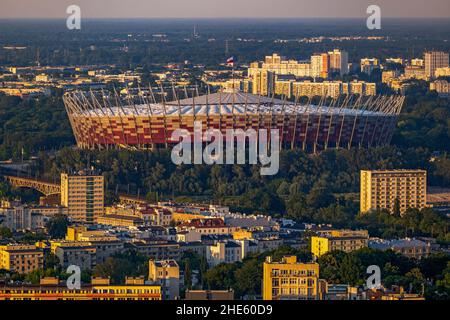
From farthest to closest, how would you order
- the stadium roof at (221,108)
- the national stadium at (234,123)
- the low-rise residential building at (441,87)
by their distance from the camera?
the low-rise residential building at (441,87) < the stadium roof at (221,108) < the national stadium at (234,123)

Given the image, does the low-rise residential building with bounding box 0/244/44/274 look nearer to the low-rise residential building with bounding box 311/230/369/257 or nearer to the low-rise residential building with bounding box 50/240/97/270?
the low-rise residential building with bounding box 50/240/97/270

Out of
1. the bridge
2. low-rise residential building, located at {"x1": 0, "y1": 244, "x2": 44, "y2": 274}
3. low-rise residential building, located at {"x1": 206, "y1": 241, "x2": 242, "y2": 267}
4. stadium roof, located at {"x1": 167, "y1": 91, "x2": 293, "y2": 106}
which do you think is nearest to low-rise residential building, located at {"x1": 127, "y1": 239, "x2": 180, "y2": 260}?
→ low-rise residential building, located at {"x1": 206, "y1": 241, "x2": 242, "y2": 267}

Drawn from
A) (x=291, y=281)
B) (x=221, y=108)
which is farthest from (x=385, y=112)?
(x=291, y=281)

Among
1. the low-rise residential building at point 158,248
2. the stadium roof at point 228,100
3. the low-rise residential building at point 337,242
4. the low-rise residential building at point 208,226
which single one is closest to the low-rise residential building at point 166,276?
the low-rise residential building at point 158,248

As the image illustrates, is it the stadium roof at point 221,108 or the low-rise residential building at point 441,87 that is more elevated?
the stadium roof at point 221,108

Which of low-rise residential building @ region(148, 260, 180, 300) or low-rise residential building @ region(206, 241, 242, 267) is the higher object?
low-rise residential building @ region(148, 260, 180, 300)

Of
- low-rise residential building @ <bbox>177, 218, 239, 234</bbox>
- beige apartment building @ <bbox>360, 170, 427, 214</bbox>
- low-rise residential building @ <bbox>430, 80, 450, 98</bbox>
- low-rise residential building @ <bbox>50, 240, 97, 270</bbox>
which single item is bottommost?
low-rise residential building @ <bbox>430, 80, 450, 98</bbox>

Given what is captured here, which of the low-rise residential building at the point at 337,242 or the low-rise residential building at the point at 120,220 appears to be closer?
the low-rise residential building at the point at 337,242

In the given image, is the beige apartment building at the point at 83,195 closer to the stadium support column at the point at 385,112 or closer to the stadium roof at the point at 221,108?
the stadium roof at the point at 221,108
